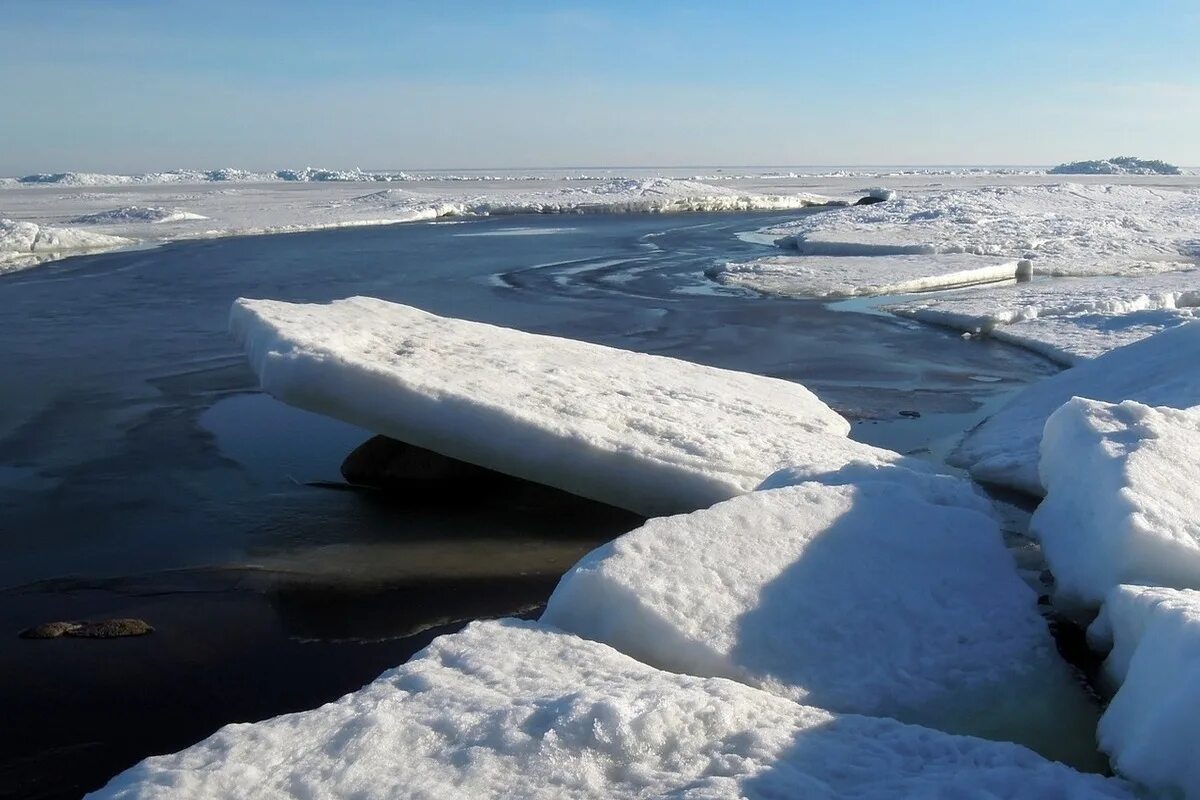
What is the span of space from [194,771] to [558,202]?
38231mm

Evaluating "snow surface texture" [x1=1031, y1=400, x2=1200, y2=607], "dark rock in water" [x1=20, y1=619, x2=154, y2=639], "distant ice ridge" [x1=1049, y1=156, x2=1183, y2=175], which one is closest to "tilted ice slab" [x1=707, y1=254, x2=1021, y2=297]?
"snow surface texture" [x1=1031, y1=400, x2=1200, y2=607]

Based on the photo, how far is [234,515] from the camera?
5688 mm

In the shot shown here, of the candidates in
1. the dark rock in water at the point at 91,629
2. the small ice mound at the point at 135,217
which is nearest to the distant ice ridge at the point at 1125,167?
the small ice mound at the point at 135,217

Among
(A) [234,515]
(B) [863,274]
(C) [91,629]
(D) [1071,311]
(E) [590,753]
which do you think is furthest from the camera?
(B) [863,274]

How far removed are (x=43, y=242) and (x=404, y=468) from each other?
19636 millimetres

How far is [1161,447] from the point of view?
4.28 meters

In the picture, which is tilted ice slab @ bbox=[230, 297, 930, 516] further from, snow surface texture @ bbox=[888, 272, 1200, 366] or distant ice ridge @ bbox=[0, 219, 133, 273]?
distant ice ridge @ bbox=[0, 219, 133, 273]

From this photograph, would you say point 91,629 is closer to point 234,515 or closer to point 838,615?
point 234,515

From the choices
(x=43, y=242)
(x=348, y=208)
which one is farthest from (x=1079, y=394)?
(x=348, y=208)

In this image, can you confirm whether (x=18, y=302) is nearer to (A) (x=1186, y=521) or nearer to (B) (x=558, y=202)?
(A) (x=1186, y=521)

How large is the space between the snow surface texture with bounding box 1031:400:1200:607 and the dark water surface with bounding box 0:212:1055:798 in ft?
6.81

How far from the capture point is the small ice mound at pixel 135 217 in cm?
3008

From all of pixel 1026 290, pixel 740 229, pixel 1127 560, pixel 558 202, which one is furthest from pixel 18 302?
pixel 558 202

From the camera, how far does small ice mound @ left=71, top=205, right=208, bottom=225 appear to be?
98.7 ft
